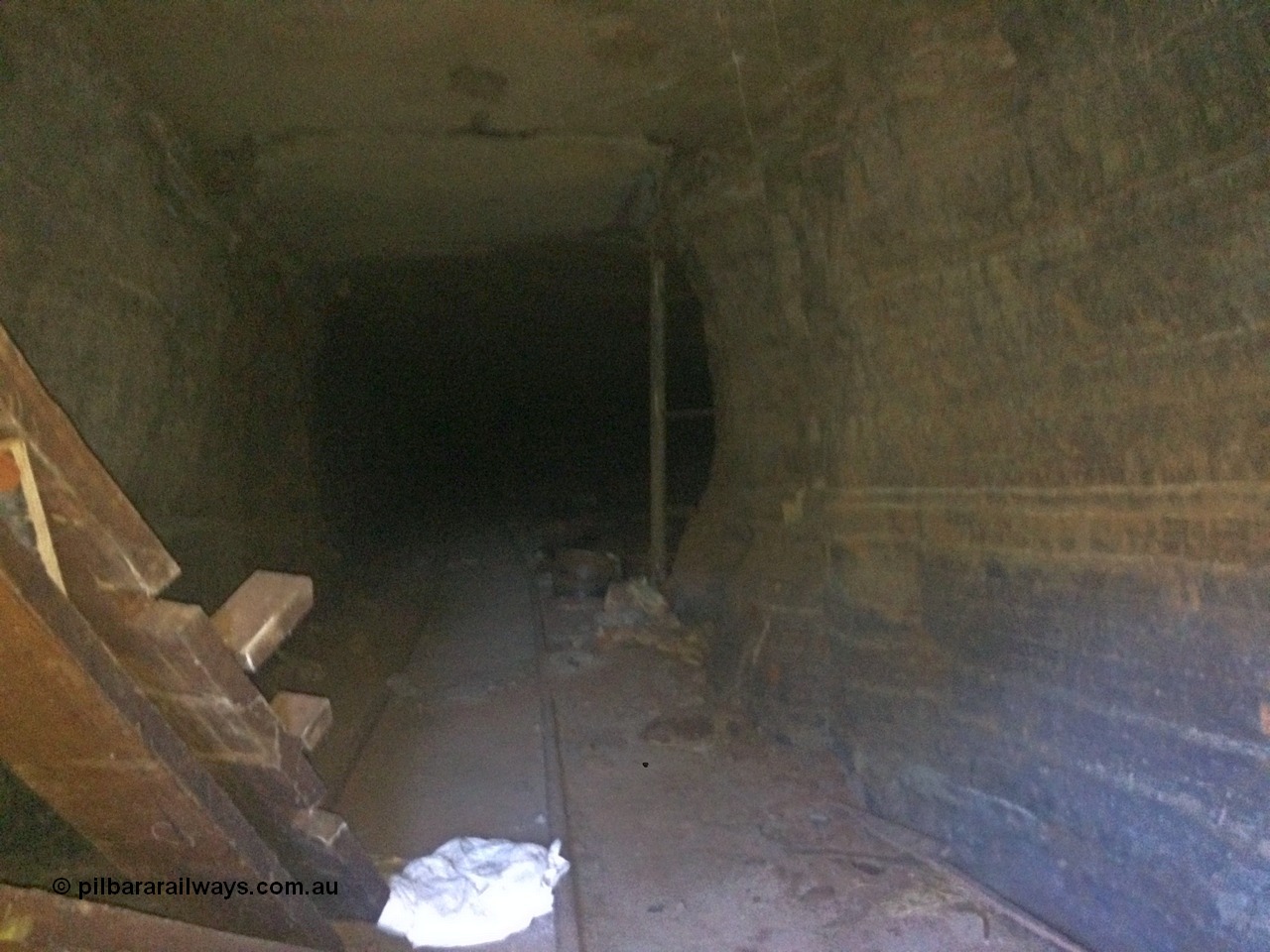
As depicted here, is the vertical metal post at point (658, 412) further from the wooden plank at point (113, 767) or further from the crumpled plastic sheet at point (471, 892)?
the wooden plank at point (113, 767)

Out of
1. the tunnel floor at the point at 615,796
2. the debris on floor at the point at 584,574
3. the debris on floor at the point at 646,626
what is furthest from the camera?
the debris on floor at the point at 584,574

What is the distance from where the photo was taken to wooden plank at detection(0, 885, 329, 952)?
223 centimetres

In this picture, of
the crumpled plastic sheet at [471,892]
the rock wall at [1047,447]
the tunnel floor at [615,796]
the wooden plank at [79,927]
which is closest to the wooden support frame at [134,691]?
the wooden plank at [79,927]

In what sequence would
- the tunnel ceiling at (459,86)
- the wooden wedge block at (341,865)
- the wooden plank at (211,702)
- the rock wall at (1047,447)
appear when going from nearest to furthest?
the wooden plank at (211,702), the rock wall at (1047,447), the wooden wedge block at (341,865), the tunnel ceiling at (459,86)

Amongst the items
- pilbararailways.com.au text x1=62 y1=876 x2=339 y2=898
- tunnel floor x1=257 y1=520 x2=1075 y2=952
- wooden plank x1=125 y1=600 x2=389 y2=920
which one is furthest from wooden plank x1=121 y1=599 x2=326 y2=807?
tunnel floor x1=257 y1=520 x2=1075 y2=952

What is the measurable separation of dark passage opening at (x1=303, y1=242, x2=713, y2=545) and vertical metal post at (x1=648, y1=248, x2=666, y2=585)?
271 mm

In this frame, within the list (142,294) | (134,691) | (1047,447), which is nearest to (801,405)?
(1047,447)

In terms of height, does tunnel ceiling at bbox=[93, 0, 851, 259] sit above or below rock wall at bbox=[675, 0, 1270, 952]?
above

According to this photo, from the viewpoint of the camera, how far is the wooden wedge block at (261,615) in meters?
2.78

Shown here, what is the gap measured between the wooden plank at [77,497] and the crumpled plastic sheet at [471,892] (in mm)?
1588

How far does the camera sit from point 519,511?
1619 centimetres

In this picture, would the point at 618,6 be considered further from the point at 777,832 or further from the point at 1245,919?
the point at 1245,919

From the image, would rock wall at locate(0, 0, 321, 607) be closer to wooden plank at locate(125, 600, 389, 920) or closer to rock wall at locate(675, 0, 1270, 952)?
wooden plank at locate(125, 600, 389, 920)

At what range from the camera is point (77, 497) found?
7.84ft
